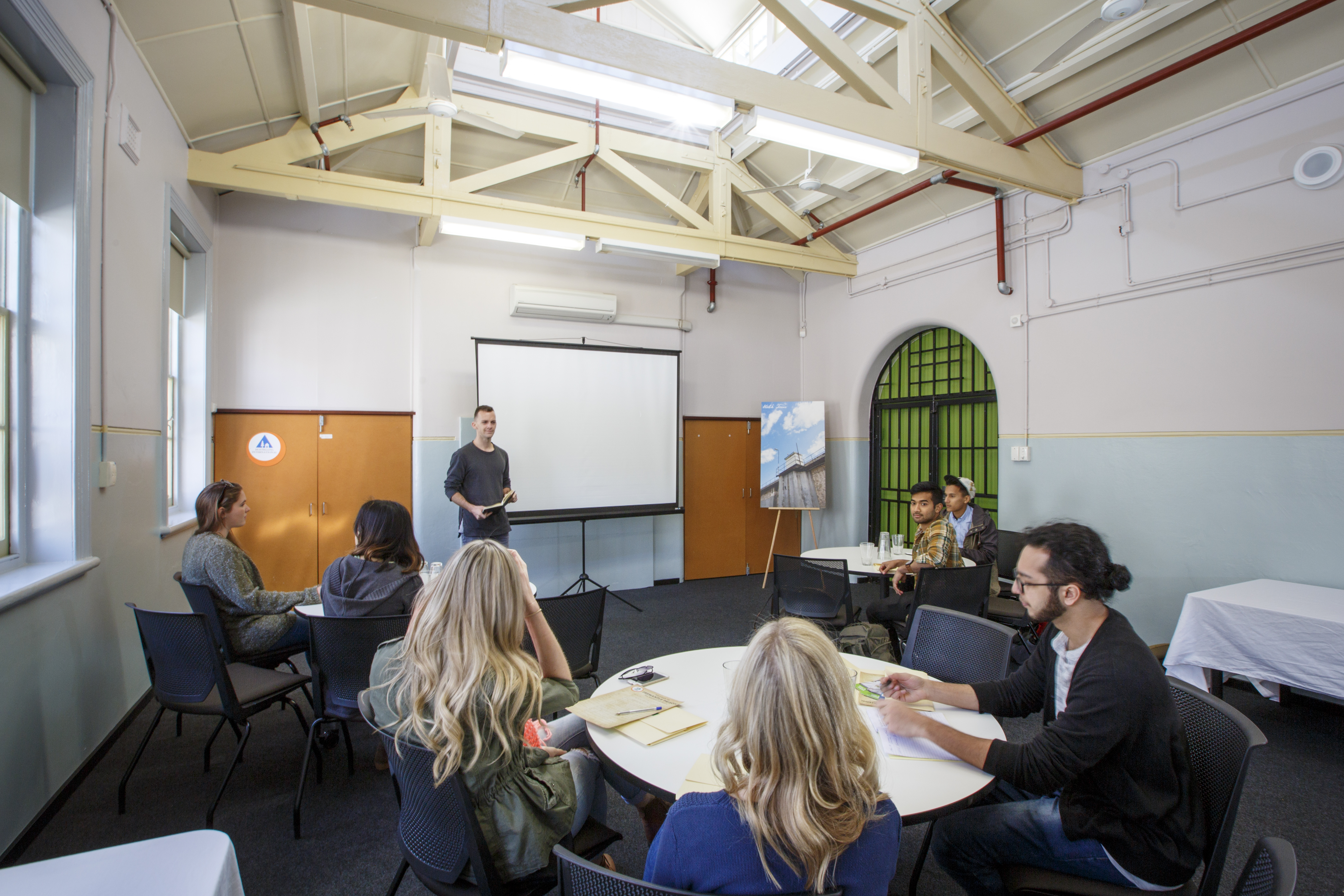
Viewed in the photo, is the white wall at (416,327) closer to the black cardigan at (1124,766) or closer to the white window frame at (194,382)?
the white window frame at (194,382)

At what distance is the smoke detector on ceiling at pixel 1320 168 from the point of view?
3.33m

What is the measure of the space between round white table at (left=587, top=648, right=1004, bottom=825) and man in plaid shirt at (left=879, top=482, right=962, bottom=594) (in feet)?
5.69

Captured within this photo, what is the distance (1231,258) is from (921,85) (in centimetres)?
206

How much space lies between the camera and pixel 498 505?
Answer: 484cm

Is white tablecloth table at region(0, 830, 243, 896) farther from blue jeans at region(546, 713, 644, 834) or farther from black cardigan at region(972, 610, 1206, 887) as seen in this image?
black cardigan at region(972, 610, 1206, 887)

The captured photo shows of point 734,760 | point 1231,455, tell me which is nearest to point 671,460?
point 1231,455

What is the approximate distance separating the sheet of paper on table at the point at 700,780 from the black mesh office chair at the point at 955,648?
1.00 m

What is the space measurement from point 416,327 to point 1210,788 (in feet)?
18.6

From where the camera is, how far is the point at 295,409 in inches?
207

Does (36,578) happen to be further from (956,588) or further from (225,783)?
(956,588)

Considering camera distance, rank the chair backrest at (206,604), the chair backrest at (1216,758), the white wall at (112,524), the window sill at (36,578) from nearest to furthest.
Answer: the chair backrest at (1216,758)
the window sill at (36,578)
the white wall at (112,524)
the chair backrest at (206,604)

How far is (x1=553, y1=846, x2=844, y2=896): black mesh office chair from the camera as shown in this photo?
0.91 meters

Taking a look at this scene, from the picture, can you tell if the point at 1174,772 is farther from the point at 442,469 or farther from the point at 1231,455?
the point at 442,469

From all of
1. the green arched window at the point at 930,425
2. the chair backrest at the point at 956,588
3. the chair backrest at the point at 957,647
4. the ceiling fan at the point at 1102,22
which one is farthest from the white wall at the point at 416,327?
the chair backrest at the point at 957,647
